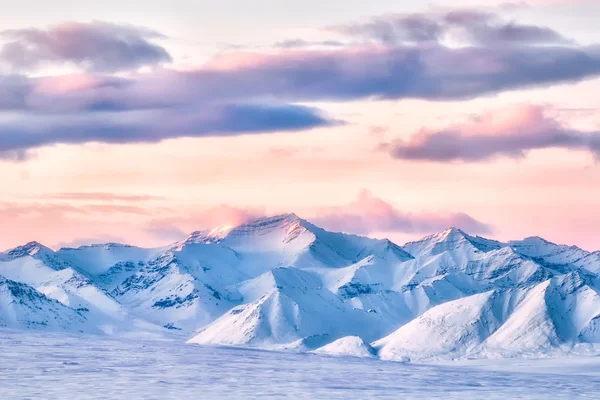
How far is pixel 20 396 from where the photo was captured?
7864 inches

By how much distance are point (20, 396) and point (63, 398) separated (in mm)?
6446

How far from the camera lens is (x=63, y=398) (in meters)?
200
